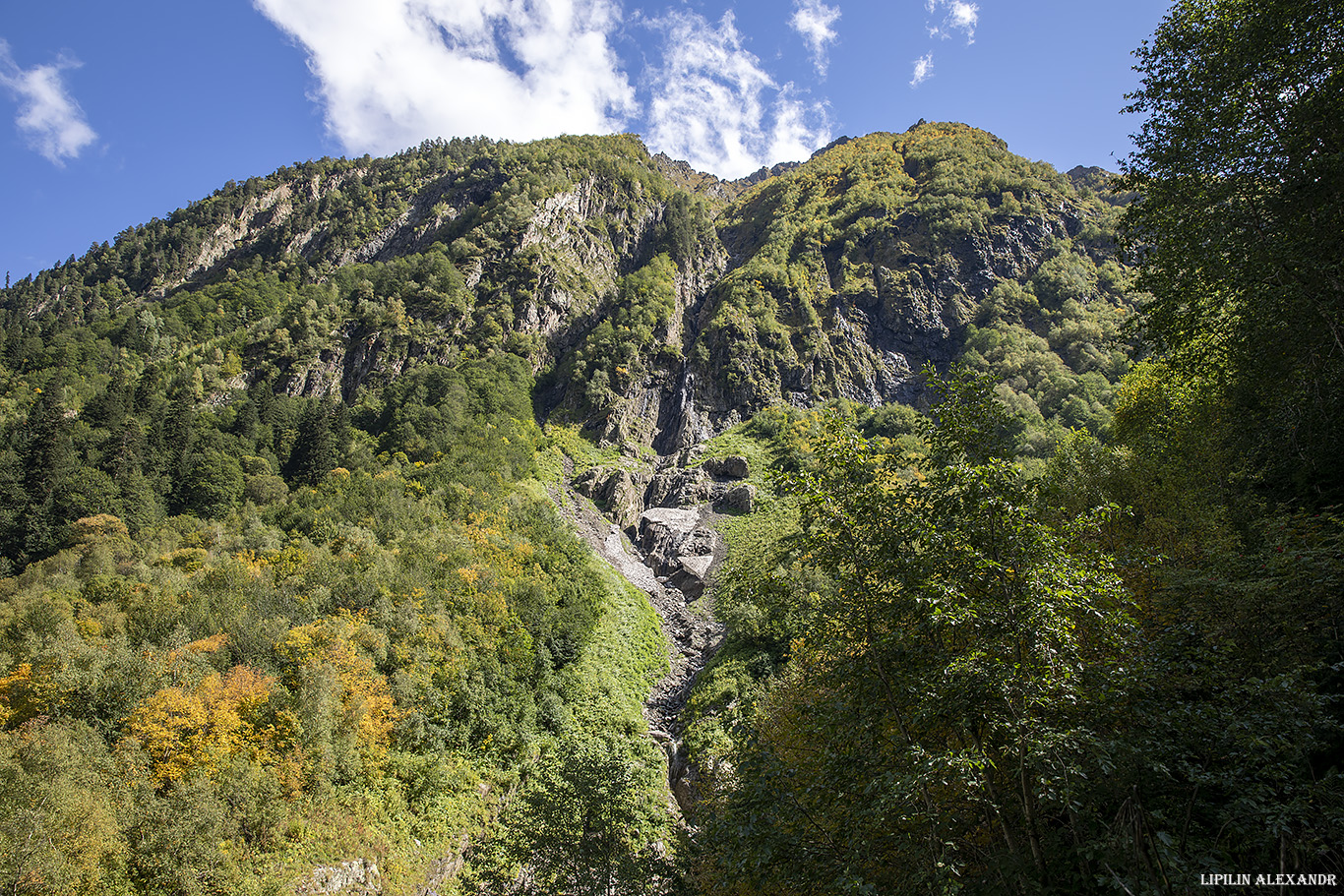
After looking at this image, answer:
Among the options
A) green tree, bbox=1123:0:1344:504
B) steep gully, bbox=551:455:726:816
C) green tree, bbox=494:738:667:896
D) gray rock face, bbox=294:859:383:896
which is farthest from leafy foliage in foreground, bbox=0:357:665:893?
green tree, bbox=1123:0:1344:504

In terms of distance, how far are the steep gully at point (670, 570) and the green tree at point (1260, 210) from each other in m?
25.9

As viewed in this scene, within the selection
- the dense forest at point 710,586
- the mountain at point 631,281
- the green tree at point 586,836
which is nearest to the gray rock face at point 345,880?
→ the dense forest at point 710,586

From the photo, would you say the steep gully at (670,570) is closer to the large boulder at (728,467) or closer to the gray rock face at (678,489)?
the gray rock face at (678,489)

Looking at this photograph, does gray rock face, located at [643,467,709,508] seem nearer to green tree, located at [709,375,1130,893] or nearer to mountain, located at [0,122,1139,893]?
mountain, located at [0,122,1139,893]

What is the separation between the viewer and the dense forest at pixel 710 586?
645 centimetres

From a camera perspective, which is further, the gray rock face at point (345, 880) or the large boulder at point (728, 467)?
the large boulder at point (728, 467)

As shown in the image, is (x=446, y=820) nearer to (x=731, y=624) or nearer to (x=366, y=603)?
(x=366, y=603)

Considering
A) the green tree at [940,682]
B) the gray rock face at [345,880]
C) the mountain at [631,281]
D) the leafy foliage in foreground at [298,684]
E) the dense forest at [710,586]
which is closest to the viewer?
the green tree at [940,682]

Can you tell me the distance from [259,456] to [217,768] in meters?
43.5

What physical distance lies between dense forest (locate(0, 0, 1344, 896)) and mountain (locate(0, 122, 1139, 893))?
0.28 meters

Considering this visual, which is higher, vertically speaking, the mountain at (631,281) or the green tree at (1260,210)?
the mountain at (631,281)

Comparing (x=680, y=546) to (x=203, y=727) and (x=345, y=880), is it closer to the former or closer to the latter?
(x=345, y=880)

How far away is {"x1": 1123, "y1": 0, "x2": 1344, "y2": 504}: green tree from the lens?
38.1 feet

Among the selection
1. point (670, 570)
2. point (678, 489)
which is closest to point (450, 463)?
point (670, 570)
